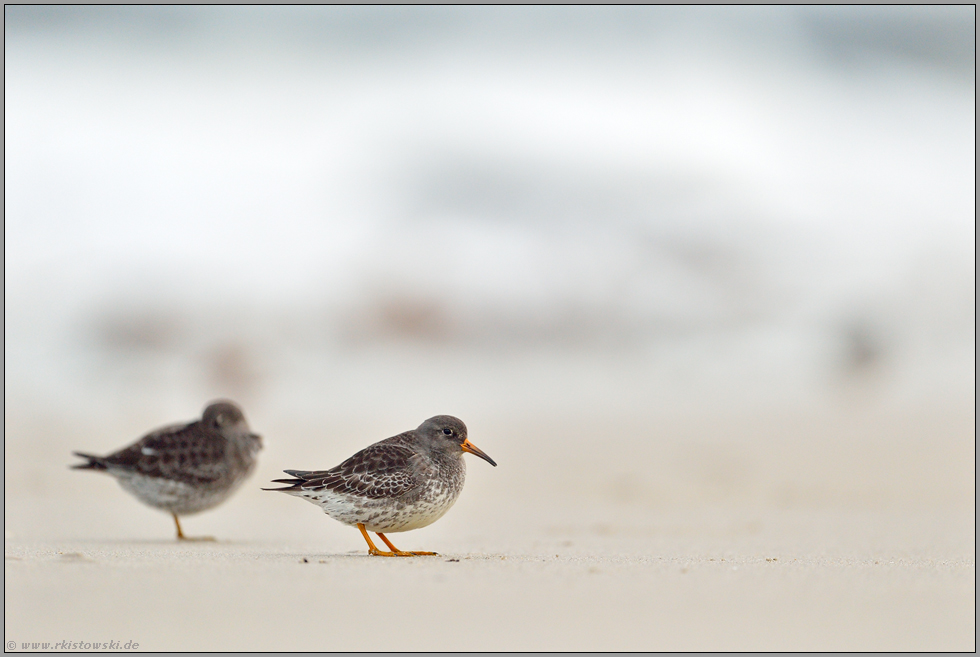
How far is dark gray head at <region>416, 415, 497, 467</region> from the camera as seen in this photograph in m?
6.29

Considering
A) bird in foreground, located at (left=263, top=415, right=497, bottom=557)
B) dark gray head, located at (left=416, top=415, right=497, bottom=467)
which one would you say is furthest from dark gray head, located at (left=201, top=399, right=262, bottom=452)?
dark gray head, located at (left=416, top=415, right=497, bottom=467)

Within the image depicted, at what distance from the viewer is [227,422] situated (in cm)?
794

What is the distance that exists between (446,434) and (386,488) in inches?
27.3

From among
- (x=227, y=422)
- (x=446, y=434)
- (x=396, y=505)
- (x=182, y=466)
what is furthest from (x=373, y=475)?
(x=227, y=422)

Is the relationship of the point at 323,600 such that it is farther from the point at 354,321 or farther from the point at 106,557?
the point at 354,321

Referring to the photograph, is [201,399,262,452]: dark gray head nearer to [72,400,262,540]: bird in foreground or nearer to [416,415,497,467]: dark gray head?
[72,400,262,540]: bird in foreground

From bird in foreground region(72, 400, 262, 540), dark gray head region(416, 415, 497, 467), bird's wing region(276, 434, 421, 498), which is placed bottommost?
bird in foreground region(72, 400, 262, 540)

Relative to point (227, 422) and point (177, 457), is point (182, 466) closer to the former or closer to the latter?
point (177, 457)

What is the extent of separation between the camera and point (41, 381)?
607 inches

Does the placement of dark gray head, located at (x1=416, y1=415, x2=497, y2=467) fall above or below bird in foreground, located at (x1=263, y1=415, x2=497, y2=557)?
above

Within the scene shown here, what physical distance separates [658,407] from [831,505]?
4.69 m

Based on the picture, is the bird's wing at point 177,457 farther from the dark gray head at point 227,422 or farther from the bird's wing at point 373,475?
the bird's wing at point 373,475

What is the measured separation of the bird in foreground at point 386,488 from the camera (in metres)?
5.79

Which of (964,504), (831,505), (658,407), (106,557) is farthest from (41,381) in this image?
(964,504)
